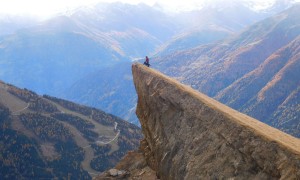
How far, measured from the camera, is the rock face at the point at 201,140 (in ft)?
113

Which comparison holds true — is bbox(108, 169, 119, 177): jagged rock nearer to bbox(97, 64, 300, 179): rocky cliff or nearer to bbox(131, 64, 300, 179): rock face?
bbox(97, 64, 300, 179): rocky cliff

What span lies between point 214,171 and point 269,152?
5586 millimetres

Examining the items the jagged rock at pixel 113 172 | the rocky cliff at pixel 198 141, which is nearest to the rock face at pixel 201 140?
the rocky cliff at pixel 198 141

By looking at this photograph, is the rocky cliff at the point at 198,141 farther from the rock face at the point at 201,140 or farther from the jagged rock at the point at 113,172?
the jagged rock at the point at 113,172

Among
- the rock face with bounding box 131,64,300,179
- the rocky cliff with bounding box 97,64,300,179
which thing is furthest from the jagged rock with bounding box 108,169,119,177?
the rock face with bounding box 131,64,300,179

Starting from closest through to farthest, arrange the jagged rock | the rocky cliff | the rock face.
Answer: the rock face → the rocky cliff → the jagged rock

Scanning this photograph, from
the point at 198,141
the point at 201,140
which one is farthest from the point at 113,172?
the point at 201,140

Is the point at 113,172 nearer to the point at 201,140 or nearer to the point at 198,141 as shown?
the point at 198,141

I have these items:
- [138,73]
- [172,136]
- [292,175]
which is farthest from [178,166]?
[138,73]

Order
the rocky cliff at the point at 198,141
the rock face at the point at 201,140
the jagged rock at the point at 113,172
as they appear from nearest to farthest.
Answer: the rock face at the point at 201,140, the rocky cliff at the point at 198,141, the jagged rock at the point at 113,172

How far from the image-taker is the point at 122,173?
5219cm

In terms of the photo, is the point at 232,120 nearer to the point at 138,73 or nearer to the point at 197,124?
the point at 197,124

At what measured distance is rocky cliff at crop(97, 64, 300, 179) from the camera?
114 ft

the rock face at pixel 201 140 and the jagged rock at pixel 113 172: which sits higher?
the rock face at pixel 201 140
